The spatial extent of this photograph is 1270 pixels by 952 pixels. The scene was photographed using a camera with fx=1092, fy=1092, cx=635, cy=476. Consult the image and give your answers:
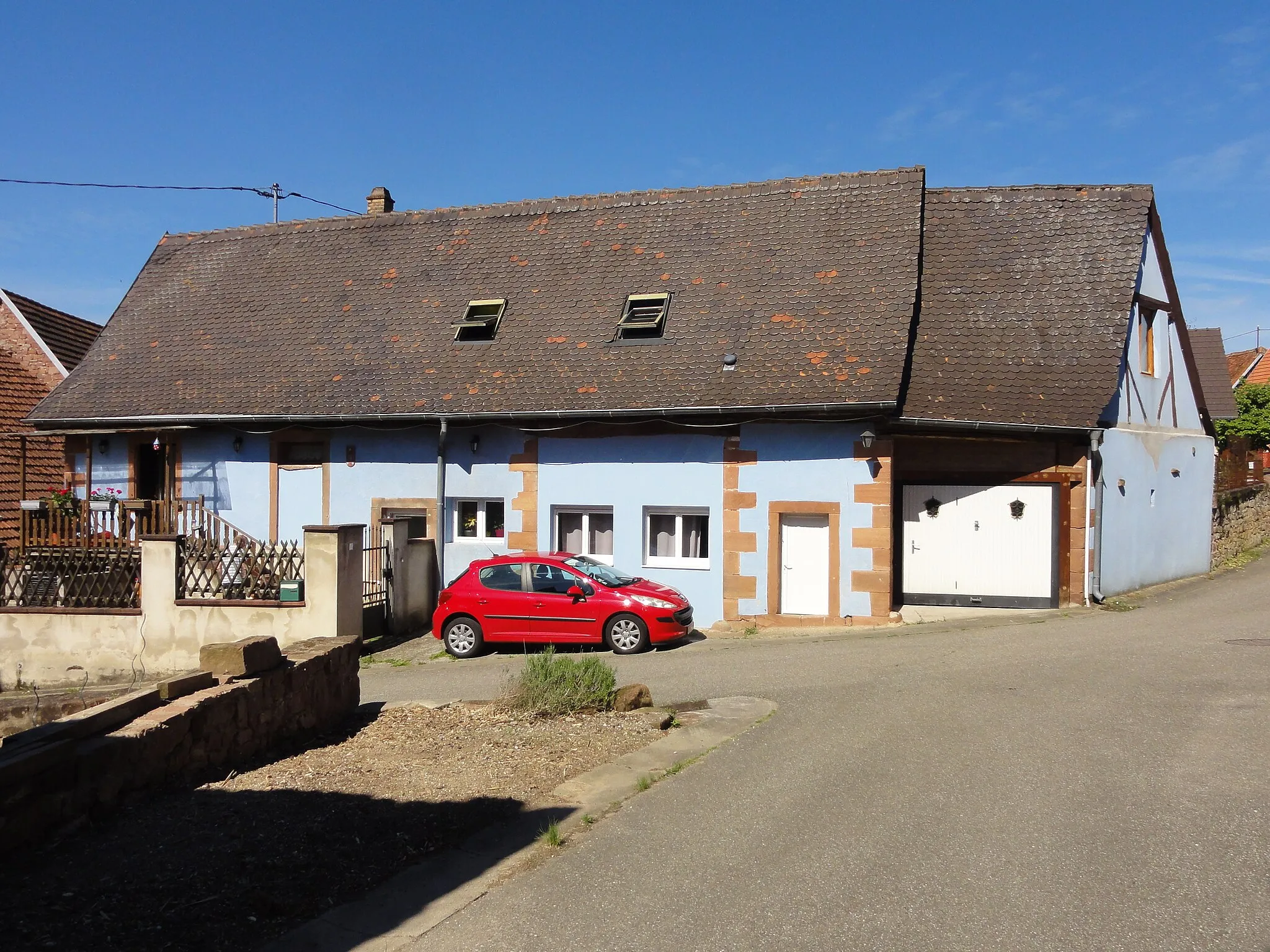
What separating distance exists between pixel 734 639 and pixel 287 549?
259 inches

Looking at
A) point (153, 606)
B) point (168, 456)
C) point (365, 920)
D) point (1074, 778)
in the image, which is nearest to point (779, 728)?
point (1074, 778)

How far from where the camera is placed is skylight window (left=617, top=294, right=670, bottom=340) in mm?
18281

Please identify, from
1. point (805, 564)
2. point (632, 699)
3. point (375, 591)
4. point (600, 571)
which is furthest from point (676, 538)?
point (632, 699)

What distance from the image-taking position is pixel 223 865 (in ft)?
19.4

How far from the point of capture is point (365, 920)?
17.5ft

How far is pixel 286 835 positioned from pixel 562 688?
12.2 feet

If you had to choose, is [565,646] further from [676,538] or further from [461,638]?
[676,538]

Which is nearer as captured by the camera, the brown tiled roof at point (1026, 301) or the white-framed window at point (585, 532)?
the brown tiled roof at point (1026, 301)

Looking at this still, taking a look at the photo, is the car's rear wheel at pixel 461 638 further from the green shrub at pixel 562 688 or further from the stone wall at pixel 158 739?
the green shrub at pixel 562 688

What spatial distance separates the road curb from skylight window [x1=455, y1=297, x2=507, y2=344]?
11.8 m

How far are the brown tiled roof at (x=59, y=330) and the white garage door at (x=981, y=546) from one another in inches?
755

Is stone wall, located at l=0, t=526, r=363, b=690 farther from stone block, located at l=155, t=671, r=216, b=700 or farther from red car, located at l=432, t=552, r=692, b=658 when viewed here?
stone block, located at l=155, t=671, r=216, b=700

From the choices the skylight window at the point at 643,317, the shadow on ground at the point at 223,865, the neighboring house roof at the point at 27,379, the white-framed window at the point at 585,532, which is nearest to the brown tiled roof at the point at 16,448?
the neighboring house roof at the point at 27,379

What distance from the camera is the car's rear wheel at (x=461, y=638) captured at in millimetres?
15641
